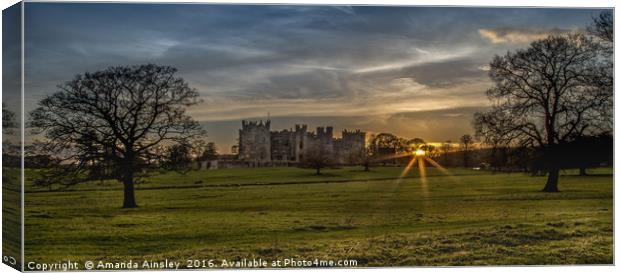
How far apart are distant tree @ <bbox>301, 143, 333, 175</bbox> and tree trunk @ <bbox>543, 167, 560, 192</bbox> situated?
462 centimetres

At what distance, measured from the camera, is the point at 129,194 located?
60.8 ft

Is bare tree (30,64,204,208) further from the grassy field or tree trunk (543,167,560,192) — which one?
tree trunk (543,167,560,192)

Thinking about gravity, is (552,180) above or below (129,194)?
above

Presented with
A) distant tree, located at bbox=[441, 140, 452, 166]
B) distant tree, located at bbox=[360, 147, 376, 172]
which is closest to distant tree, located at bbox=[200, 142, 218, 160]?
distant tree, located at bbox=[360, 147, 376, 172]

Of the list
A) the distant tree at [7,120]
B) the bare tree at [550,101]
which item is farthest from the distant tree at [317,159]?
the distant tree at [7,120]

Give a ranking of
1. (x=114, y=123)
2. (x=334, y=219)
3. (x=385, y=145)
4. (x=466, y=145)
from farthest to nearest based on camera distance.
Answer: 1. (x=466, y=145)
2. (x=385, y=145)
3. (x=334, y=219)
4. (x=114, y=123)

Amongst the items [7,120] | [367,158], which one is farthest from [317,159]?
[7,120]

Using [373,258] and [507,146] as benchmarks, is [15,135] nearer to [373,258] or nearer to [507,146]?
[373,258]

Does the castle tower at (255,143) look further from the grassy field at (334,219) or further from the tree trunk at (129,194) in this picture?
the tree trunk at (129,194)

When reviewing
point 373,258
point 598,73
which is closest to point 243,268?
point 373,258

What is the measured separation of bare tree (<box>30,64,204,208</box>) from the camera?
59.5 feet

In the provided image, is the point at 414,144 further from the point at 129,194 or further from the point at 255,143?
the point at 129,194

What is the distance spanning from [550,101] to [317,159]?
5074 mm

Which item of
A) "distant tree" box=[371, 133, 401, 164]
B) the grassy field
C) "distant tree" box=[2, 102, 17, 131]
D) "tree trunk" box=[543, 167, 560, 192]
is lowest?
the grassy field
